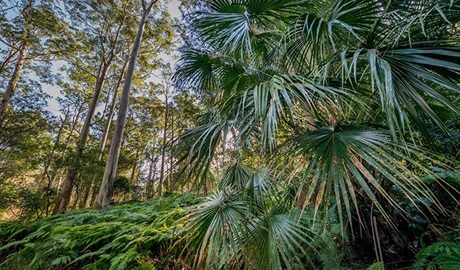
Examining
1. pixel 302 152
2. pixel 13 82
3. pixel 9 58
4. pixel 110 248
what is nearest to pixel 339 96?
pixel 302 152

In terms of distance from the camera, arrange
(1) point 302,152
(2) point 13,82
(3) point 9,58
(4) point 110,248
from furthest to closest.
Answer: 1. (3) point 9,58
2. (2) point 13,82
3. (4) point 110,248
4. (1) point 302,152

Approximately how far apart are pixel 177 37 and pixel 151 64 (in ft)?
6.12

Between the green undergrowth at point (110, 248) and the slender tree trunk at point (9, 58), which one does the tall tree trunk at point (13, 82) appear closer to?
the slender tree trunk at point (9, 58)

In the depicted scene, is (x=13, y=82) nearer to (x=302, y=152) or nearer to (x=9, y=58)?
(x=9, y=58)

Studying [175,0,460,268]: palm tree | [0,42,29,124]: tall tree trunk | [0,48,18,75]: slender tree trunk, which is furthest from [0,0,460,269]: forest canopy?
[0,48,18,75]: slender tree trunk

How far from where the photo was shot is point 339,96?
3.91 feet

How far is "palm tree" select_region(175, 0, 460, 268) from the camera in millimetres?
937

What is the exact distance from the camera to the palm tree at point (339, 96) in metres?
0.94

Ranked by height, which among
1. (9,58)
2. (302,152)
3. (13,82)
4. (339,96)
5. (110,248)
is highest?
(9,58)

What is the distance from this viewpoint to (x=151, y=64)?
10.6m

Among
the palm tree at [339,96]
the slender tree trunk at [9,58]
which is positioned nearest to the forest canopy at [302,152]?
the palm tree at [339,96]

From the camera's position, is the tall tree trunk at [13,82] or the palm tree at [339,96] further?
the tall tree trunk at [13,82]

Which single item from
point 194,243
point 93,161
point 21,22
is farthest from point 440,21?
point 21,22

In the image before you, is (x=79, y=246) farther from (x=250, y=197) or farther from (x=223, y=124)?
(x=223, y=124)
